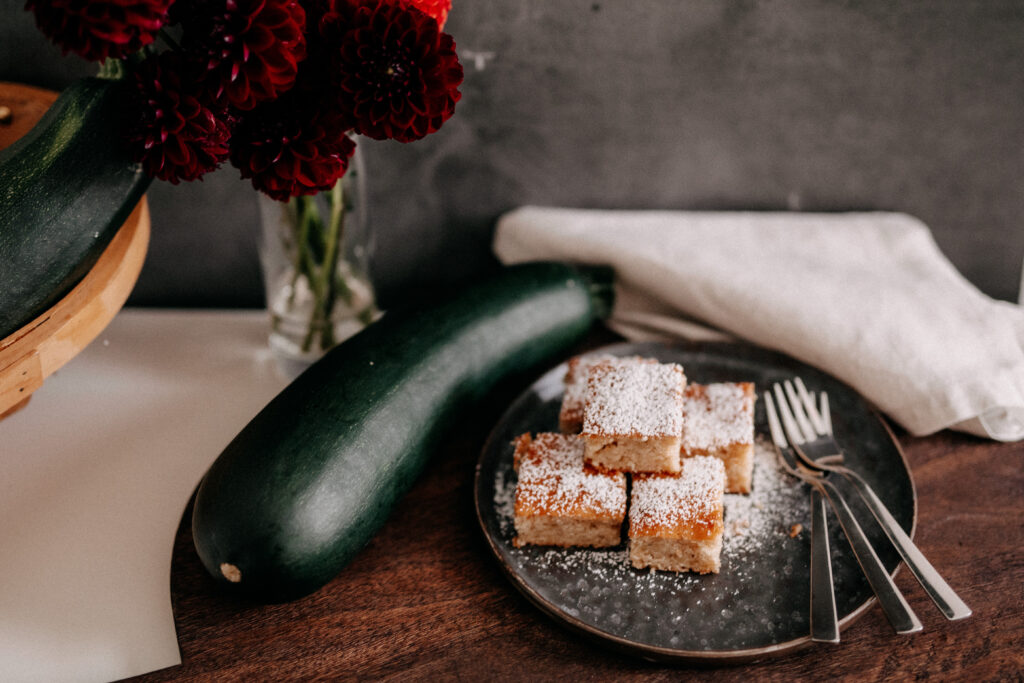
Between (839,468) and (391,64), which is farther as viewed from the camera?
(839,468)

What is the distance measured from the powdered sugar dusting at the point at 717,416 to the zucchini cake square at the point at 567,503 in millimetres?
101

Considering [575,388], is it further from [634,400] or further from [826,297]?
[826,297]

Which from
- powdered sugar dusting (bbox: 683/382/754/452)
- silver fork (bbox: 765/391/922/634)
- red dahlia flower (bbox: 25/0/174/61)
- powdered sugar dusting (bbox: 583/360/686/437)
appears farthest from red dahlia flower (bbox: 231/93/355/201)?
silver fork (bbox: 765/391/922/634)

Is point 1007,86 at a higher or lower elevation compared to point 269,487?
higher

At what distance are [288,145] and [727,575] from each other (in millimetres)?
583

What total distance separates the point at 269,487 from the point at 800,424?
1.94 feet

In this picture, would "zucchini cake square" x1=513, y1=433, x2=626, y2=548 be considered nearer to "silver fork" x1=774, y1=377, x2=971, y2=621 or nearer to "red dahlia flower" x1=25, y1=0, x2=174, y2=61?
"silver fork" x1=774, y1=377, x2=971, y2=621

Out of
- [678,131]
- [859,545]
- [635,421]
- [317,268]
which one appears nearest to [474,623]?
[635,421]

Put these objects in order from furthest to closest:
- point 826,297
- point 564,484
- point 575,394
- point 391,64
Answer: point 826,297 → point 575,394 → point 564,484 → point 391,64

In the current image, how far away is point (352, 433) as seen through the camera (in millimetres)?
794

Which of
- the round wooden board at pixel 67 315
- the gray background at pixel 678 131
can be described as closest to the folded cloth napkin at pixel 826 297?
the gray background at pixel 678 131

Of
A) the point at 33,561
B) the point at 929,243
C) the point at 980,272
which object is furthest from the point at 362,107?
the point at 980,272

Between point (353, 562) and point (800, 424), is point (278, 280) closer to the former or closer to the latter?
point (353, 562)

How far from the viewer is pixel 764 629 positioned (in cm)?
72
